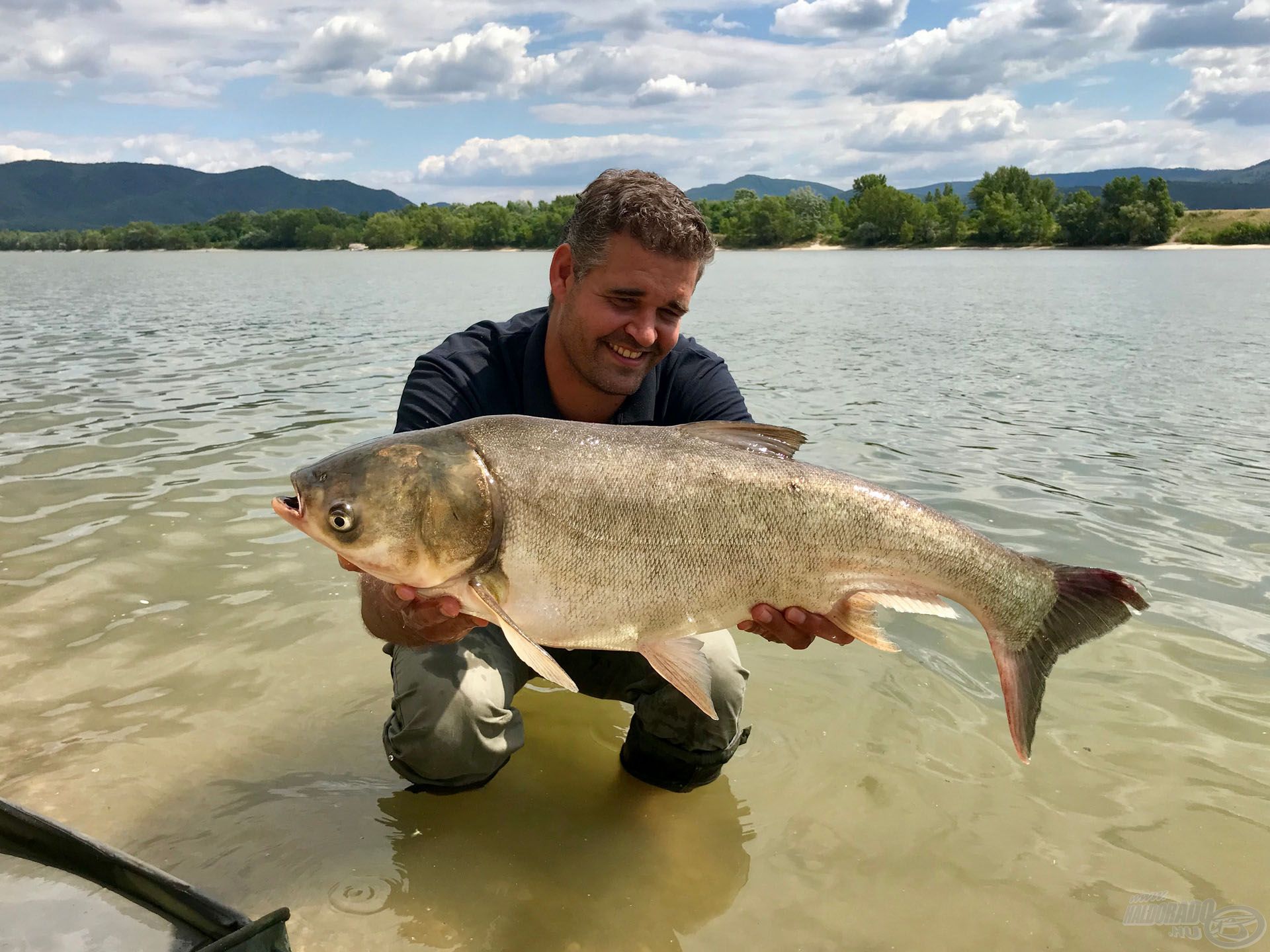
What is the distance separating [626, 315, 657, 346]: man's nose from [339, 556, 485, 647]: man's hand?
1.41 meters

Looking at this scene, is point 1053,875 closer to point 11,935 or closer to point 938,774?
point 938,774

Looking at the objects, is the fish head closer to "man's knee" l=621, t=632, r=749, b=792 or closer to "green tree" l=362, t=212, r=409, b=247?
"man's knee" l=621, t=632, r=749, b=792

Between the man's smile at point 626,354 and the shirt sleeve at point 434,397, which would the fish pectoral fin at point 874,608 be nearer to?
the man's smile at point 626,354

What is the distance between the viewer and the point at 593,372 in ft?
12.5

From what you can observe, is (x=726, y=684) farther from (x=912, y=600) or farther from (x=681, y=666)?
(x=912, y=600)

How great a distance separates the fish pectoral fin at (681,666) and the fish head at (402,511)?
637 millimetres

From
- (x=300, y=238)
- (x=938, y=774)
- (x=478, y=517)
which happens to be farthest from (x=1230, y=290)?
(x=300, y=238)

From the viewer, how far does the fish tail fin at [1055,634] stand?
114 inches

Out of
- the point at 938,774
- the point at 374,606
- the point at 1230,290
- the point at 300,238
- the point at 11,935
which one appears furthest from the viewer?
the point at 300,238

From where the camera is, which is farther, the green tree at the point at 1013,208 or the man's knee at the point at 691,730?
the green tree at the point at 1013,208

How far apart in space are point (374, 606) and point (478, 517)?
2.47 feet

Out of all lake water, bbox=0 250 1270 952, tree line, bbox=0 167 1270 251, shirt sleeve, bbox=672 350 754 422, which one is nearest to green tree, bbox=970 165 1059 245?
tree line, bbox=0 167 1270 251

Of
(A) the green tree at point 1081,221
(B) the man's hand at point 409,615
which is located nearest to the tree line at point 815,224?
(A) the green tree at point 1081,221

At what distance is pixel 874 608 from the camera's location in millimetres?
2969
